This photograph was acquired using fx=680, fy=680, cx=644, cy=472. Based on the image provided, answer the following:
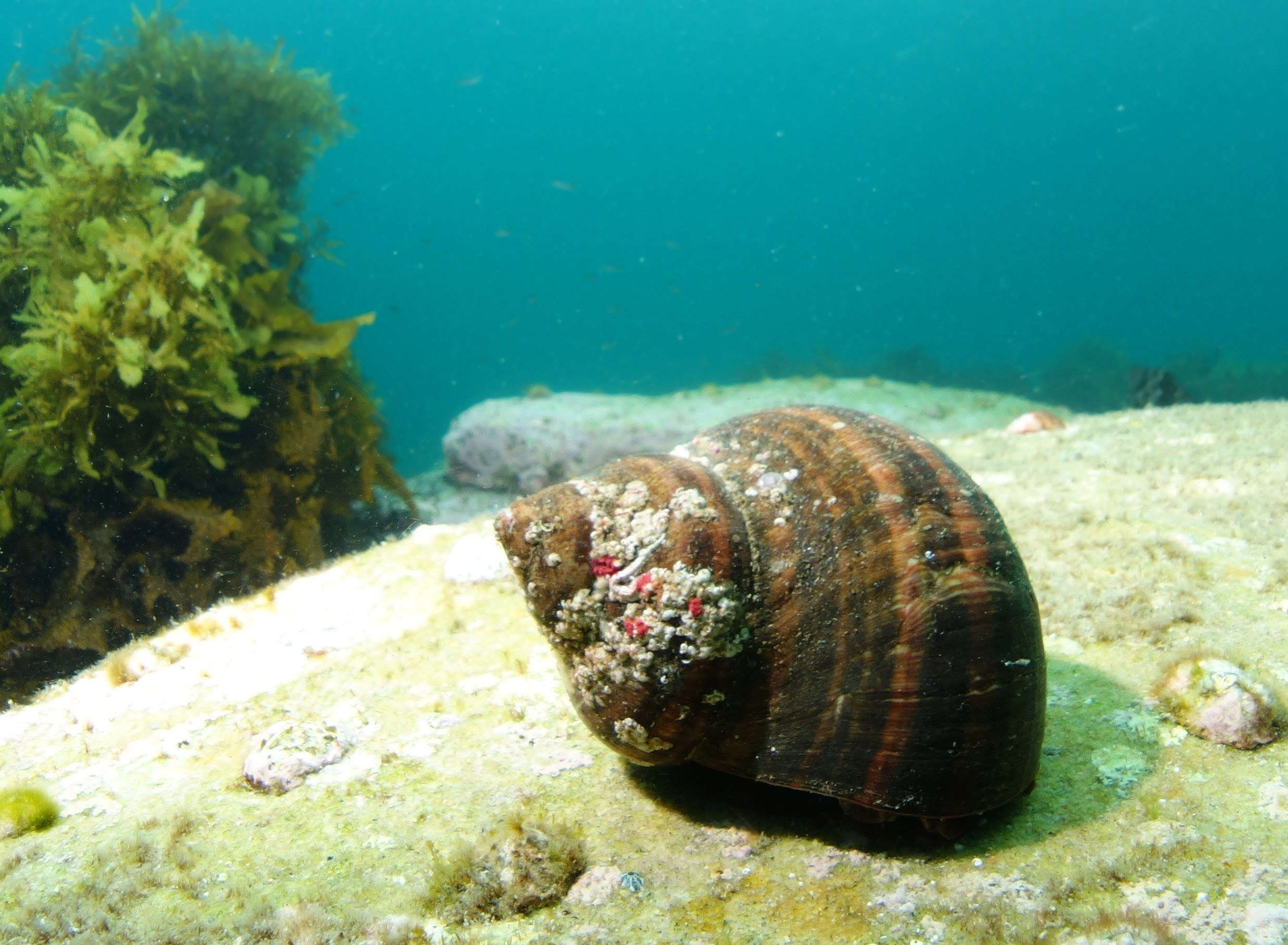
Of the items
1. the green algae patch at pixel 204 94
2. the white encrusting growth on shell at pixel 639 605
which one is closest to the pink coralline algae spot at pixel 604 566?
the white encrusting growth on shell at pixel 639 605

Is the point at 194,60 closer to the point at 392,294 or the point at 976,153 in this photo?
the point at 392,294

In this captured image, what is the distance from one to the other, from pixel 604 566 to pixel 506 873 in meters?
0.96

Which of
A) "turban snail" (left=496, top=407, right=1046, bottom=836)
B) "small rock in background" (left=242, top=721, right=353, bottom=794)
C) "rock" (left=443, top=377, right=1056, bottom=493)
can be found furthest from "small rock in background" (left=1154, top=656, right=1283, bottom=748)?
"rock" (left=443, top=377, right=1056, bottom=493)

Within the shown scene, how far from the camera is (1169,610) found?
3.21m

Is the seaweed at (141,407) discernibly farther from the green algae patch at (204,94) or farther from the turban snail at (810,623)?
the turban snail at (810,623)

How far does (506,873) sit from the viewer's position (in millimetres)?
2031

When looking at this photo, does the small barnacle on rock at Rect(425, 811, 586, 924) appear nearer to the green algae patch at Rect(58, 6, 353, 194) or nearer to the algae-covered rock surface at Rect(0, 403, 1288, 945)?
the algae-covered rock surface at Rect(0, 403, 1288, 945)

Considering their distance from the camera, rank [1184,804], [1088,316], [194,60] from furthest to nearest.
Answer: [1088,316]
[194,60]
[1184,804]

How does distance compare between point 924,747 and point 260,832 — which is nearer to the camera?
point 924,747

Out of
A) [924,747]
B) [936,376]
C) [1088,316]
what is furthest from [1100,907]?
[1088,316]

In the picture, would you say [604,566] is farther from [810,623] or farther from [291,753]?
[291,753]

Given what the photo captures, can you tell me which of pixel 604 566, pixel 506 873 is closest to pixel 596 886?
pixel 506 873

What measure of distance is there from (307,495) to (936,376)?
76.6 ft

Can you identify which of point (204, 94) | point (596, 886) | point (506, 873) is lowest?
point (596, 886)
